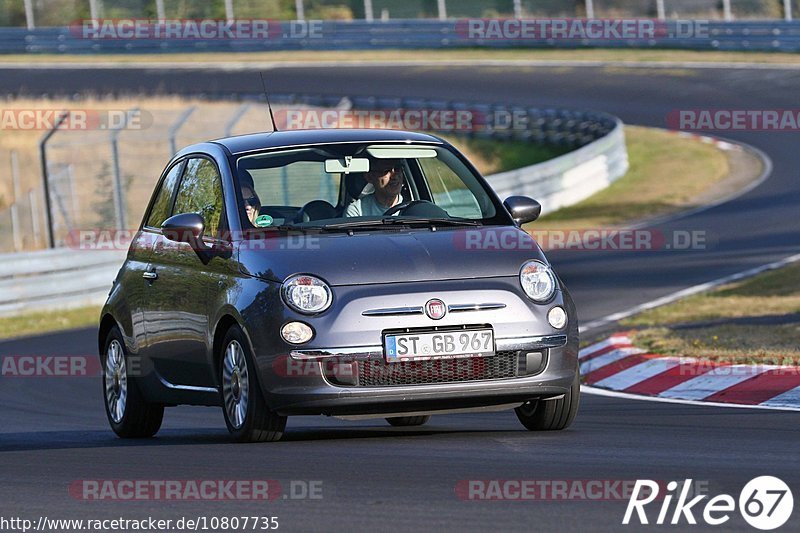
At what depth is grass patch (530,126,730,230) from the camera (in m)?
24.7

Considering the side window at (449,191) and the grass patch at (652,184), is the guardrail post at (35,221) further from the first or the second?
the side window at (449,191)

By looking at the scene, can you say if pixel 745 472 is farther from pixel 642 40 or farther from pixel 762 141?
pixel 642 40

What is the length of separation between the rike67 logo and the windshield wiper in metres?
2.52

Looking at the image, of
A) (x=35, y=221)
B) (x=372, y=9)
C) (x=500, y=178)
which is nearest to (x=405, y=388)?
Answer: (x=500, y=178)

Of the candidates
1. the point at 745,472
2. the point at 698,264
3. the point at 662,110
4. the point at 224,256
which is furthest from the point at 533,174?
the point at 745,472

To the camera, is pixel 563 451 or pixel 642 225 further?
pixel 642 225

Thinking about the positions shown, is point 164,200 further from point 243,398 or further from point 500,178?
point 500,178

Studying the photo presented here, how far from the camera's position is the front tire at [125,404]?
9.62 m

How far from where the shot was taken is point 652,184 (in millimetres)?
27453

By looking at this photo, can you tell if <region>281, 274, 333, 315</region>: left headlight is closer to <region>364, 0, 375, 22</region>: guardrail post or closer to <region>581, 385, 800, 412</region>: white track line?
<region>581, 385, 800, 412</region>: white track line

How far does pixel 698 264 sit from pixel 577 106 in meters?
18.4

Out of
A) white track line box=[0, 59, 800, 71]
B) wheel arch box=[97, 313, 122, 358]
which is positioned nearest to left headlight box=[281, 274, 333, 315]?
wheel arch box=[97, 313, 122, 358]

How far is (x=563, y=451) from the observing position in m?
7.48

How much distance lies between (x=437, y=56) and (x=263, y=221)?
39.7m
